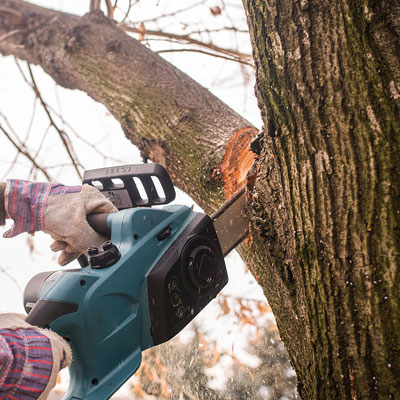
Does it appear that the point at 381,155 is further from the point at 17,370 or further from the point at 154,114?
the point at 154,114

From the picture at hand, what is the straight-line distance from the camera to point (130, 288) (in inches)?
45.8

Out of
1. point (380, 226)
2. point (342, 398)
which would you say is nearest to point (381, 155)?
point (380, 226)

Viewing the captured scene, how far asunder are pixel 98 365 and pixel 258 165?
0.78m

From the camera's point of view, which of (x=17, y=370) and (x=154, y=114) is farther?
(x=154, y=114)

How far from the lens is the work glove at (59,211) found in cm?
140

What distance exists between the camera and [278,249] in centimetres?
131

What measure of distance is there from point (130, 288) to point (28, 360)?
1.05ft

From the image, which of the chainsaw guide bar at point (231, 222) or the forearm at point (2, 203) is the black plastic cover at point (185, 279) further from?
the forearm at point (2, 203)

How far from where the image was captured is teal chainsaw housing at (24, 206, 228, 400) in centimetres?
107

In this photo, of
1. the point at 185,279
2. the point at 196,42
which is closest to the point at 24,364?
the point at 185,279

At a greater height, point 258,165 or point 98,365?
point 258,165

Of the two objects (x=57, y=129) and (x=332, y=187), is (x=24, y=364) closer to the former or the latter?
(x=332, y=187)

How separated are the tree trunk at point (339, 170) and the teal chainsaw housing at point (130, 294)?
301 mm

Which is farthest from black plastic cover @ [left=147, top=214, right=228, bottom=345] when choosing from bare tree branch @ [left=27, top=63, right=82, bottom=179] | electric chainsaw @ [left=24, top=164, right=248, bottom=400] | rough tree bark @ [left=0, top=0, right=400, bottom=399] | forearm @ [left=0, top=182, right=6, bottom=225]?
bare tree branch @ [left=27, top=63, right=82, bottom=179]
